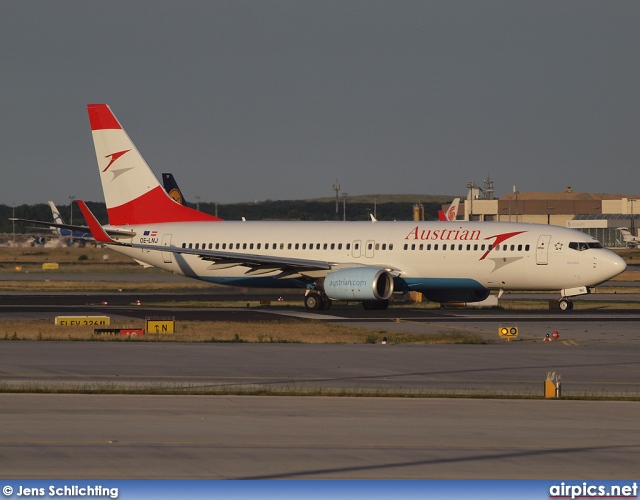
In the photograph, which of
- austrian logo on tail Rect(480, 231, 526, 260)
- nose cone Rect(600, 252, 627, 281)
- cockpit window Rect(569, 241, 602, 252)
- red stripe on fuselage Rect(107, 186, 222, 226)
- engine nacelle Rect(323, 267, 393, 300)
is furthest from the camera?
red stripe on fuselage Rect(107, 186, 222, 226)

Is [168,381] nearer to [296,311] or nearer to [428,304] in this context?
[296,311]

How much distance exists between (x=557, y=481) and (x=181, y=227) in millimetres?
45332

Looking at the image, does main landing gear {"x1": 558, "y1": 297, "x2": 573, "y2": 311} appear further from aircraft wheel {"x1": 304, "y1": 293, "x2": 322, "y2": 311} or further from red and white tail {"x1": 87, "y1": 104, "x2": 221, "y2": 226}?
red and white tail {"x1": 87, "y1": 104, "x2": 221, "y2": 226}

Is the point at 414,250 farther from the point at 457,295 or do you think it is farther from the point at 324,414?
the point at 324,414

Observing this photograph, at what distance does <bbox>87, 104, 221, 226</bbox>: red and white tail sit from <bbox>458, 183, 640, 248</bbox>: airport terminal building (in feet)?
400

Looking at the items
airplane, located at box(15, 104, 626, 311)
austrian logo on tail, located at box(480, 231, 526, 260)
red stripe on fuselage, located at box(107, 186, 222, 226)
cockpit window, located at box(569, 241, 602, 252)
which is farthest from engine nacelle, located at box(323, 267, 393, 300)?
red stripe on fuselage, located at box(107, 186, 222, 226)

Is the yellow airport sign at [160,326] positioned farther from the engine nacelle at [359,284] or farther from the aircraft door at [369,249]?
the aircraft door at [369,249]

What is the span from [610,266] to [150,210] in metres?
25.0

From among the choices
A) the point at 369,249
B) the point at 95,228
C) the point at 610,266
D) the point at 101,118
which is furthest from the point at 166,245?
the point at 610,266

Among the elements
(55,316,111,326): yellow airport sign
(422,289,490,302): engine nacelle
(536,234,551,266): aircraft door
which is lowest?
(55,316,111,326): yellow airport sign

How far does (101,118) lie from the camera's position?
192 ft

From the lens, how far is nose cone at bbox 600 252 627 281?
48.6 meters

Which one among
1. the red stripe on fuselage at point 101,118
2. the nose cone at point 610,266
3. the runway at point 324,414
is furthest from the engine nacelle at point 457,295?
the red stripe on fuselage at point 101,118

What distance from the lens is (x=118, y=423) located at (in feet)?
59.7
